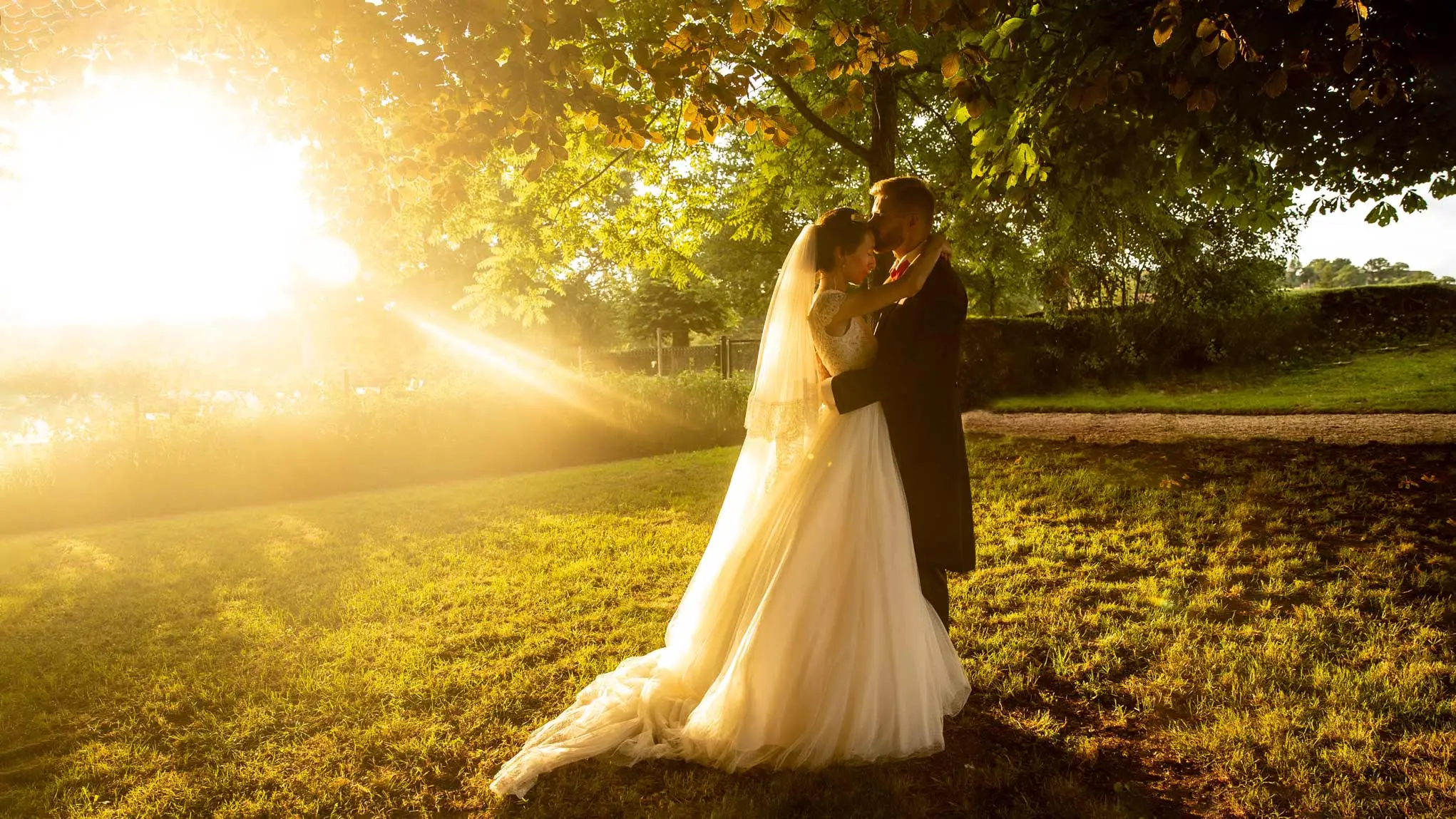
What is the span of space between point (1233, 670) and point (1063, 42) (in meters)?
5.39

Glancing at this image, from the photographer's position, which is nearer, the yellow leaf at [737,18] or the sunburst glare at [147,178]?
the yellow leaf at [737,18]

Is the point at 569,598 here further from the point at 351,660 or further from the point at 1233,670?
the point at 1233,670

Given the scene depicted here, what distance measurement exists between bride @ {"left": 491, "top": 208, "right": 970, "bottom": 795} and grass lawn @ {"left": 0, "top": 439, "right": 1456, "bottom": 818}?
152 mm

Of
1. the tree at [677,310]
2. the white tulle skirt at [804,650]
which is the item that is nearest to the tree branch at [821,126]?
the white tulle skirt at [804,650]

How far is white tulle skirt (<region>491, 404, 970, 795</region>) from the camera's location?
363 cm

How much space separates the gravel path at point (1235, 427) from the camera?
1055 cm

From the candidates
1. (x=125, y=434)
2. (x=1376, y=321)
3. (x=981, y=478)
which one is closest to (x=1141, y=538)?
(x=981, y=478)

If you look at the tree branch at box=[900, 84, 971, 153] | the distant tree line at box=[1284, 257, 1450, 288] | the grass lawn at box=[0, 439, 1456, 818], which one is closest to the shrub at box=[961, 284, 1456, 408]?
the tree branch at box=[900, 84, 971, 153]

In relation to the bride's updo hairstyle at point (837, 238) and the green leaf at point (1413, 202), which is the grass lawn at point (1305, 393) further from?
the bride's updo hairstyle at point (837, 238)

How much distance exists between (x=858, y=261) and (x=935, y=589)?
1.79 metres

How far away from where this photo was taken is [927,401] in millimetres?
3994

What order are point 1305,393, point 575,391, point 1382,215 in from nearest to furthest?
1. point 1382,215
2. point 575,391
3. point 1305,393

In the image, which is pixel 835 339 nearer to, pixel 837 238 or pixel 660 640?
pixel 837 238

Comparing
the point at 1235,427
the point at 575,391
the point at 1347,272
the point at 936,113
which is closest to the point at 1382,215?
the point at 1235,427
